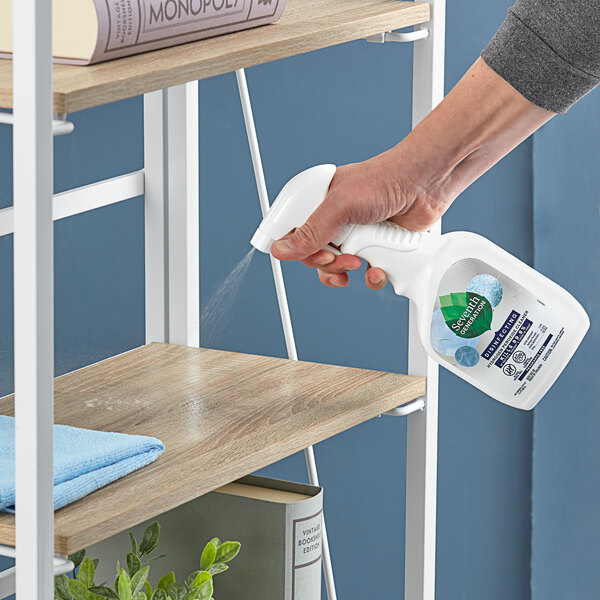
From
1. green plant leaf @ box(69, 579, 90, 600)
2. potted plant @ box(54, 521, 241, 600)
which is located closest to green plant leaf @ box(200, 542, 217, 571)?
potted plant @ box(54, 521, 241, 600)

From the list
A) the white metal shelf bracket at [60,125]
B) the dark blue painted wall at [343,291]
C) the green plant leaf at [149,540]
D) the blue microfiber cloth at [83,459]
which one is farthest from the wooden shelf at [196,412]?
the dark blue painted wall at [343,291]

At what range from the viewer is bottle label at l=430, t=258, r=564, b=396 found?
38.4 inches

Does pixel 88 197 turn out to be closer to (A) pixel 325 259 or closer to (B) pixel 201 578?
(A) pixel 325 259

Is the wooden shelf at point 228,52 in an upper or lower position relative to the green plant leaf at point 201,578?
upper

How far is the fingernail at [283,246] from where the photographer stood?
1.00 meters

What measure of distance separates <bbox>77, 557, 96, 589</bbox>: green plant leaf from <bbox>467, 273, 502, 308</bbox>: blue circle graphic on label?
1.35 feet

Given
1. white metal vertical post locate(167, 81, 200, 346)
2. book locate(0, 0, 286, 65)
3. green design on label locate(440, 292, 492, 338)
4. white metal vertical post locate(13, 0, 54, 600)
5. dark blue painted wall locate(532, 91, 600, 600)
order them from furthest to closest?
1. dark blue painted wall locate(532, 91, 600, 600)
2. white metal vertical post locate(167, 81, 200, 346)
3. green design on label locate(440, 292, 492, 338)
4. book locate(0, 0, 286, 65)
5. white metal vertical post locate(13, 0, 54, 600)

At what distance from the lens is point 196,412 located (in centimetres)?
102

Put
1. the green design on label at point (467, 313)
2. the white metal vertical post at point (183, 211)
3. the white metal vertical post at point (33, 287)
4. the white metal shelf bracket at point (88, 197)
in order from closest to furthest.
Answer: the white metal vertical post at point (33, 287), the green design on label at point (467, 313), the white metal shelf bracket at point (88, 197), the white metal vertical post at point (183, 211)

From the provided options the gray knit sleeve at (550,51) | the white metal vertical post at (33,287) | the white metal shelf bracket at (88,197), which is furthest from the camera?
the white metal shelf bracket at (88,197)

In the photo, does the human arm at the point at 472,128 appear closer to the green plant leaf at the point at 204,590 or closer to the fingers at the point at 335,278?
the fingers at the point at 335,278

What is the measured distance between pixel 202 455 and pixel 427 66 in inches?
17.1

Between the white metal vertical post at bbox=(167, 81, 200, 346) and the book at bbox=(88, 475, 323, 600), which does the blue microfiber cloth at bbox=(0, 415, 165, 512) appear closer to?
→ the book at bbox=(88, 475, 323, 600)

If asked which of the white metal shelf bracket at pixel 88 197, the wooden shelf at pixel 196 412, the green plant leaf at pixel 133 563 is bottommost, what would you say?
the green plant leaf at pixel 133 563
